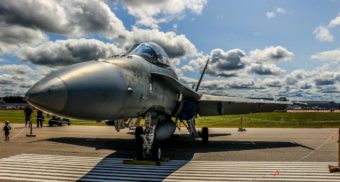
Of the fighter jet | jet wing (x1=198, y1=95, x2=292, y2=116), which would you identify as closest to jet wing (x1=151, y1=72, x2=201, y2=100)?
the fighter jet

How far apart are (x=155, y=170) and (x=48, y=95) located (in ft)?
15.2

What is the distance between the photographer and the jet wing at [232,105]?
58.0 feet

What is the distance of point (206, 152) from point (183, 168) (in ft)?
11.9

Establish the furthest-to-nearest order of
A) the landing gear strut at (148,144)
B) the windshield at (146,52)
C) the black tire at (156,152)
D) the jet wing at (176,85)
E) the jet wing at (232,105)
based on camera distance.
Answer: the jet wing at (232,105), the windshield at (146,52), the jet wing at (176,85), the black tire at (156,152), the landing gear strut at (148,144)

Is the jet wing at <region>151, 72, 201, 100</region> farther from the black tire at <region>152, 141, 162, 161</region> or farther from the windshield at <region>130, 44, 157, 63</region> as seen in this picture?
the black tire at <region>152, 141, 162, 161</region>

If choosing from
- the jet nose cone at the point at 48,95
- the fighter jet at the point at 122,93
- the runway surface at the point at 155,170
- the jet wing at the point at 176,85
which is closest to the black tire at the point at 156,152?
the fighter jet at the point at 122,93

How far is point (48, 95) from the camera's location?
5.79 metres

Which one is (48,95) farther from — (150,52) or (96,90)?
(150,52)

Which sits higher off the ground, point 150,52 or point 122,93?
point 150,52

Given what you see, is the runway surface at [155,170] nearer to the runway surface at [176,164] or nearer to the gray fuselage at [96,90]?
the runway surface at [176,164]

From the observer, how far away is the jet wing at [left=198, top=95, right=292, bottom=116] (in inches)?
696

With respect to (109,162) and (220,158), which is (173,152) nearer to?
(220,158)

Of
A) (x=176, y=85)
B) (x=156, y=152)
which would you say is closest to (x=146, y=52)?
(x=176, y=85)

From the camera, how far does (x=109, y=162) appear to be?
35.7 ft
